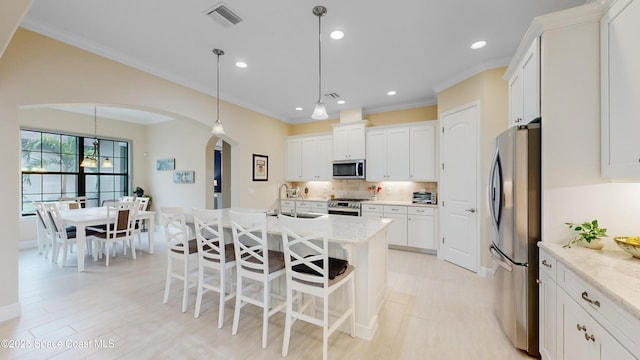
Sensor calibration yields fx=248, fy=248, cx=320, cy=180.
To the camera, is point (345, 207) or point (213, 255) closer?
point (213, 255)

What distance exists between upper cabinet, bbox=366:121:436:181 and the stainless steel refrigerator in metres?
2.60

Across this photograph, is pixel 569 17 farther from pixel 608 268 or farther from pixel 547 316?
pixel 547 316

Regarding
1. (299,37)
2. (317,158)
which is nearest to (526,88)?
(299,37)

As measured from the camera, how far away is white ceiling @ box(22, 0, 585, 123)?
2293 millimetres

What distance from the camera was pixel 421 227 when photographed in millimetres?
4477

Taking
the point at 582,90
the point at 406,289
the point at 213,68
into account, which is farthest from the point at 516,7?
the point at 213,68

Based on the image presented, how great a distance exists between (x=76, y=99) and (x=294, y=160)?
158 inches

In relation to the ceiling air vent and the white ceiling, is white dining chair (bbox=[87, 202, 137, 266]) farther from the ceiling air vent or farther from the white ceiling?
the ceiling air vent

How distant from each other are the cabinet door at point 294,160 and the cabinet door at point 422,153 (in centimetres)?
262

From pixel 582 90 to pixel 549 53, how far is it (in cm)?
34

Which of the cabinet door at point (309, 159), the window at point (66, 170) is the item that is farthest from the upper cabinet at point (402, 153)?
the window at point (66, 170)

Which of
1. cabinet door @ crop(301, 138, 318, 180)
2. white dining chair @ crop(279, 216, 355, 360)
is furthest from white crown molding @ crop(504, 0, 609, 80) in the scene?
cabinet door @ crop(301, 138, 318, 180)

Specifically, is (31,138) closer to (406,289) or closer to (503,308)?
(406,289)

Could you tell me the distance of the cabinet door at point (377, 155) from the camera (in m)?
5.07
